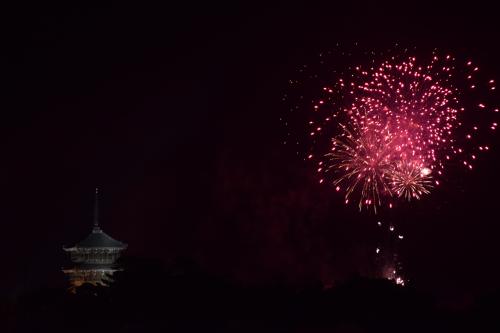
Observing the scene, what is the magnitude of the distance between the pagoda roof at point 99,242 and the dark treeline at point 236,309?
28.6 metres

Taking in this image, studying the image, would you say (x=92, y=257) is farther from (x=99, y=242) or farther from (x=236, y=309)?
(x=236, y=309)

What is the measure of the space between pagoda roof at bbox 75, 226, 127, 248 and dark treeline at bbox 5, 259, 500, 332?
2860cm

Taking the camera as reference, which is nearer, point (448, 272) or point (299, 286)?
point (299, 286)

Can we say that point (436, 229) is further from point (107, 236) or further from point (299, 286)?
point (107, 236)

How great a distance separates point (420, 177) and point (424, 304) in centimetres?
772

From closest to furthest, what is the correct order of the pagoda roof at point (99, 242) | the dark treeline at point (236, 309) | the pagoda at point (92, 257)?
the dark treeline at point (236, 309)
the pagoda at point (92, 257)
the pagoda roof at point (99, 242)

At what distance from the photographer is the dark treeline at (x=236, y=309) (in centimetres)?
3074

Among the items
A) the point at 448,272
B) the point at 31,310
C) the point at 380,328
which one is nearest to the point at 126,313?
the point at 31,310

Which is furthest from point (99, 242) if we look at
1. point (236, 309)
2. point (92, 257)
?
point (236, 309)

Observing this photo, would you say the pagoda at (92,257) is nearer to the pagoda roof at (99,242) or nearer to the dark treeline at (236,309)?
the pagoda roof at (99,242)

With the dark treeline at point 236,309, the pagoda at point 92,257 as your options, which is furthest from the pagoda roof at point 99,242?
the dark treeline at point 236,309

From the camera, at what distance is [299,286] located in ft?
112

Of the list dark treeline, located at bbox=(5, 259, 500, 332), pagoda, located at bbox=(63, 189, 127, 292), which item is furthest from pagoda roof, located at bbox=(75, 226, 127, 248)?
dark treeline, located at bbox=(5, 259, 500, 332)

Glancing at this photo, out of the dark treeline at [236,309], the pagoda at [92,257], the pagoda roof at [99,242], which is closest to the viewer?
the dark treeline at [236,309]
